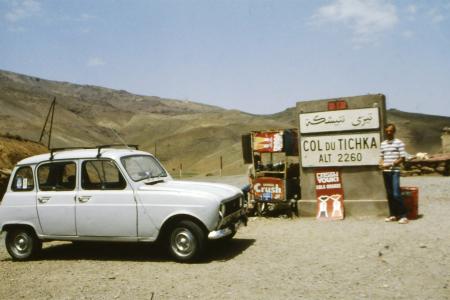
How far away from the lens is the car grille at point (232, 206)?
763cm

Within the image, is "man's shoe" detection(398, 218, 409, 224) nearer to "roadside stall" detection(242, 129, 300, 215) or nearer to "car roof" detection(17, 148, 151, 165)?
"roadside stall" detection(242, 129, 300, 215)

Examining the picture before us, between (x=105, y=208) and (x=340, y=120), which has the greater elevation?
(x=340, y=120)

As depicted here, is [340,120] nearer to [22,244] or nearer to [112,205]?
[112,205]

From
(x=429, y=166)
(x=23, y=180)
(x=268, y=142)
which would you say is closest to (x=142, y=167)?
(x=23, y=180)

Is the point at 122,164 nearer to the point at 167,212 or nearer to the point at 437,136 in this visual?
the point at 167,212

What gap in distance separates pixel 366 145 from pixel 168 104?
136175 millimetres

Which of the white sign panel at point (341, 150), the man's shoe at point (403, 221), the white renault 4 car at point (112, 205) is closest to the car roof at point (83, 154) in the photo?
the white renault 4 car at point (112, 205)

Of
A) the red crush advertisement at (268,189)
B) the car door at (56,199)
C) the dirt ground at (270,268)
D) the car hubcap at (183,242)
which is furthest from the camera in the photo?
the red crush advertisement at (268,189)

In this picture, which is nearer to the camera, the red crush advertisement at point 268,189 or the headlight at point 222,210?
the headlight at point 222,210

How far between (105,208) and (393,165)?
577cm

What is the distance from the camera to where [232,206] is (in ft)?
25.9

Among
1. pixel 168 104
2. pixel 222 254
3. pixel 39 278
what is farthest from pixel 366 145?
pixel 168 104

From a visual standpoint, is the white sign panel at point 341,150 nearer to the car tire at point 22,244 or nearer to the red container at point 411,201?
the red container at point 411,201

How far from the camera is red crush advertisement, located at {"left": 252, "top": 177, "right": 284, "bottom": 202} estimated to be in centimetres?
1138
